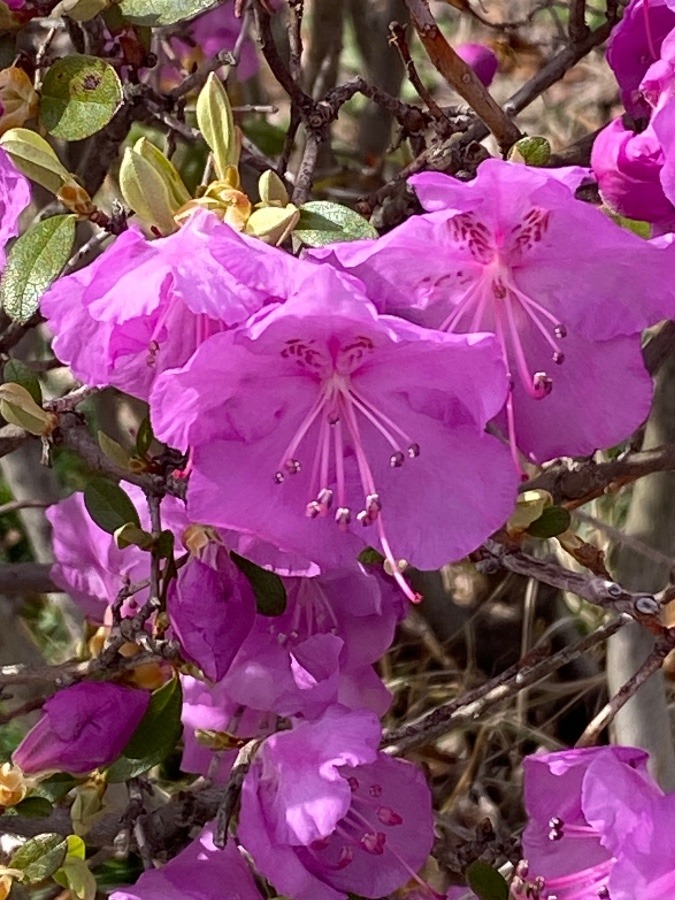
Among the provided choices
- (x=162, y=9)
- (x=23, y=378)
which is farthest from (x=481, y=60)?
(x=23, y=378)

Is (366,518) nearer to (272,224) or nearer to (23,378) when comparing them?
(272,224)

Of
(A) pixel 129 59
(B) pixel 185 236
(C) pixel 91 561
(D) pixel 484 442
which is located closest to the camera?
(B) pixel 185 236

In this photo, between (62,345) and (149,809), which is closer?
(62,345)

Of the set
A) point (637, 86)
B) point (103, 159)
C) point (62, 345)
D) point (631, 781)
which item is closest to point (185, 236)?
point (62, 345)

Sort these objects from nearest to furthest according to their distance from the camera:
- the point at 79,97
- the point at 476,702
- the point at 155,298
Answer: the point at 155,298 < the point at 79,97 < the point at 476,702

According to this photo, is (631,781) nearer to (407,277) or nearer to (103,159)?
(407,277)

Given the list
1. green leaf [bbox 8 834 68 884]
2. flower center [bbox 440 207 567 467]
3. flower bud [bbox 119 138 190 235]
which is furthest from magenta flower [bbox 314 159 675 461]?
green leaf [bbox 8 834 68 884]

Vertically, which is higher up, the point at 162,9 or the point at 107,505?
the point at 162,9
